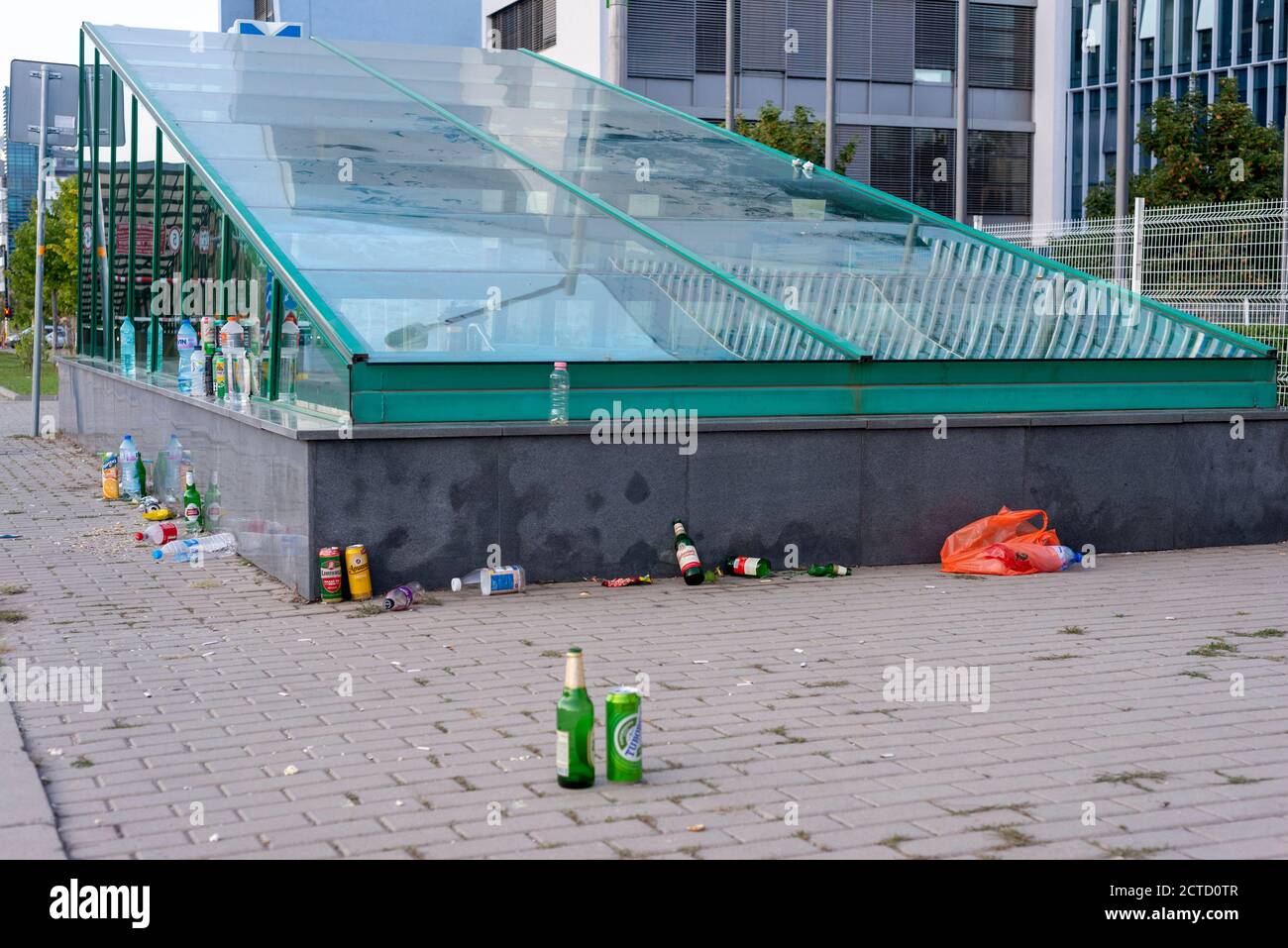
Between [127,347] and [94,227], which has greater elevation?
[94,227]

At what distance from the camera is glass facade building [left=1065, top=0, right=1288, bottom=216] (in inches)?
1668

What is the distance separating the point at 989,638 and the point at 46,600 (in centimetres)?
534

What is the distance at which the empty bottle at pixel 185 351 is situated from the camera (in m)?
13.0

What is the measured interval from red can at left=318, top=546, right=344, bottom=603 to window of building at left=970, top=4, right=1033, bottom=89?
3790 cm

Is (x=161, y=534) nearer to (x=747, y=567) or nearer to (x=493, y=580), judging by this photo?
(x=493, y=580)

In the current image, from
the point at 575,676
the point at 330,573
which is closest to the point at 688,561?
the point at 330,573

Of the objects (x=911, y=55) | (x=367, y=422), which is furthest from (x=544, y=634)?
(x=911, y=55)

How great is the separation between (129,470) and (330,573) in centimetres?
623

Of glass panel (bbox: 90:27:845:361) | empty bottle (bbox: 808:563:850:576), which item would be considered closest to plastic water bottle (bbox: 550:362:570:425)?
glass panel (bbox: 90:27:845:361)

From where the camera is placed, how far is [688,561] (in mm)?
9430

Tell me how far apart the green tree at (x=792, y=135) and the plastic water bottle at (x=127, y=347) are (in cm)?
1518

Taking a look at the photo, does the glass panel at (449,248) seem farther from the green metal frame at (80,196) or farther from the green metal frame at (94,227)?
the green metal frame at (80,196)

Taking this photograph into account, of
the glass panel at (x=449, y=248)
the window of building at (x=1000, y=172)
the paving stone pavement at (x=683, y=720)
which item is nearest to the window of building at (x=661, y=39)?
the window of building at (x=1000, y=172)
